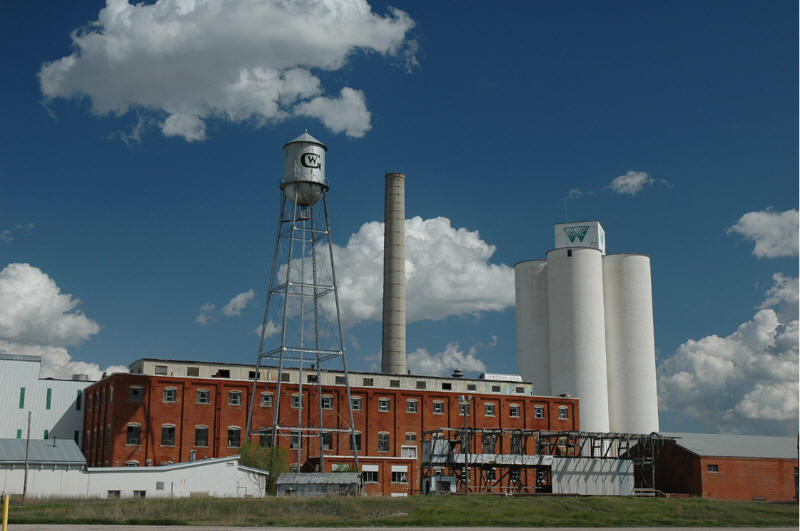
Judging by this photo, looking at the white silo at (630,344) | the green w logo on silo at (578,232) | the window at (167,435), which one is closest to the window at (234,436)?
the window at (167,435)

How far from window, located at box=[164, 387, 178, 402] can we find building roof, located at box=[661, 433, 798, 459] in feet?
127

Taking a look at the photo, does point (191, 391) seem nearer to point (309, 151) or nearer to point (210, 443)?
point (210, 443)

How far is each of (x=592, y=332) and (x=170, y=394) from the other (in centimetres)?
3886

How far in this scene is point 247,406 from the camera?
69875 mm

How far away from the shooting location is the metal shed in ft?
187

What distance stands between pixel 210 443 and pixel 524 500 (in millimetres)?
25687

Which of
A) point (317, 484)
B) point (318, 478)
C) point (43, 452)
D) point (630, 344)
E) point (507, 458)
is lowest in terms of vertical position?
point (317, 484)

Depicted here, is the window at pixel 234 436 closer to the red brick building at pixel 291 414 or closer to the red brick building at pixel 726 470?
the red brick building at pixel 291 414

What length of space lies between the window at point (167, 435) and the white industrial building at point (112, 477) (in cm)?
729

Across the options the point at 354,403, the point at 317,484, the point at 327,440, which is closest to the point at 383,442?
the point at 354,403

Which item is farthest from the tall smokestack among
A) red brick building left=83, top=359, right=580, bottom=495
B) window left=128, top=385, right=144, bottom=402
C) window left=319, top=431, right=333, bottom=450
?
window left=128, top=385, right=144, bottom=402

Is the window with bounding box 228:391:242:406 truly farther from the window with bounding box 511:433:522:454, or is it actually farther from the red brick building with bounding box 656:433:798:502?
the red brick building with bounding box 656:433:798:502

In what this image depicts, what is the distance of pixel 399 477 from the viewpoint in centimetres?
6788

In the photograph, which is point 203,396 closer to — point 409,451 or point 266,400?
point 266,400
